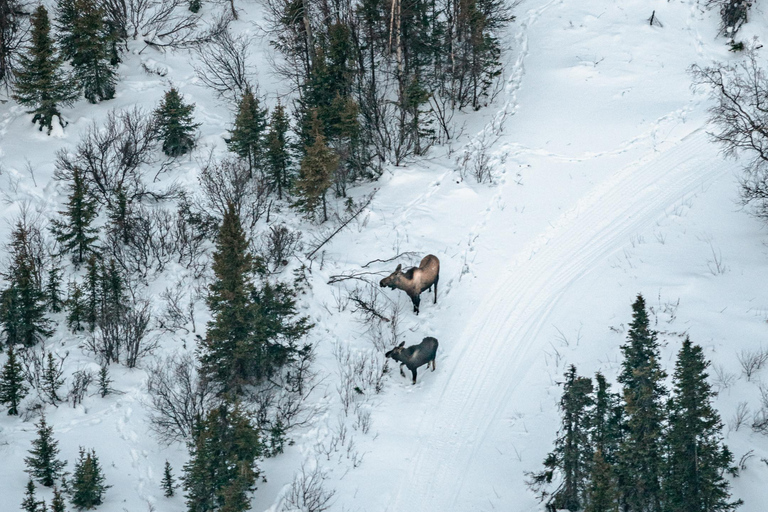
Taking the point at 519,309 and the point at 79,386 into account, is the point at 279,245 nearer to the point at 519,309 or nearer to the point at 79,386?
the point at 79,386

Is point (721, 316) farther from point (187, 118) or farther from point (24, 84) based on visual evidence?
point (24, 84)

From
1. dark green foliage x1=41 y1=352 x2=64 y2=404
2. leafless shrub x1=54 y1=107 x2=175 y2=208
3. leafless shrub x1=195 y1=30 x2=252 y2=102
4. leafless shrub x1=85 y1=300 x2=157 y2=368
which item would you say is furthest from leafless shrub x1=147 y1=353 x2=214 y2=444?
leafless shrub x1=195 y1=30 x2=252 y2=102

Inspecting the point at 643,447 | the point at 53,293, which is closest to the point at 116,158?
the point at 53,293

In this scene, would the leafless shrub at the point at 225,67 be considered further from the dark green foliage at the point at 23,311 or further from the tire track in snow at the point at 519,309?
the tire track in snow at the point at 519,309

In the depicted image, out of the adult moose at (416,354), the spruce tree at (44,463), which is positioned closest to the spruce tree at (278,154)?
the adult moose at (416,354)

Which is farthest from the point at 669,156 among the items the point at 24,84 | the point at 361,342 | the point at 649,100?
the point at 24,84

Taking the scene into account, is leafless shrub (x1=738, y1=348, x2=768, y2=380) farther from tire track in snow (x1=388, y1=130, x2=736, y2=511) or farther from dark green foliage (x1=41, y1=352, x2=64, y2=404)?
dark green foliage (x1=41, y1=352, x2=64, y2=404)
